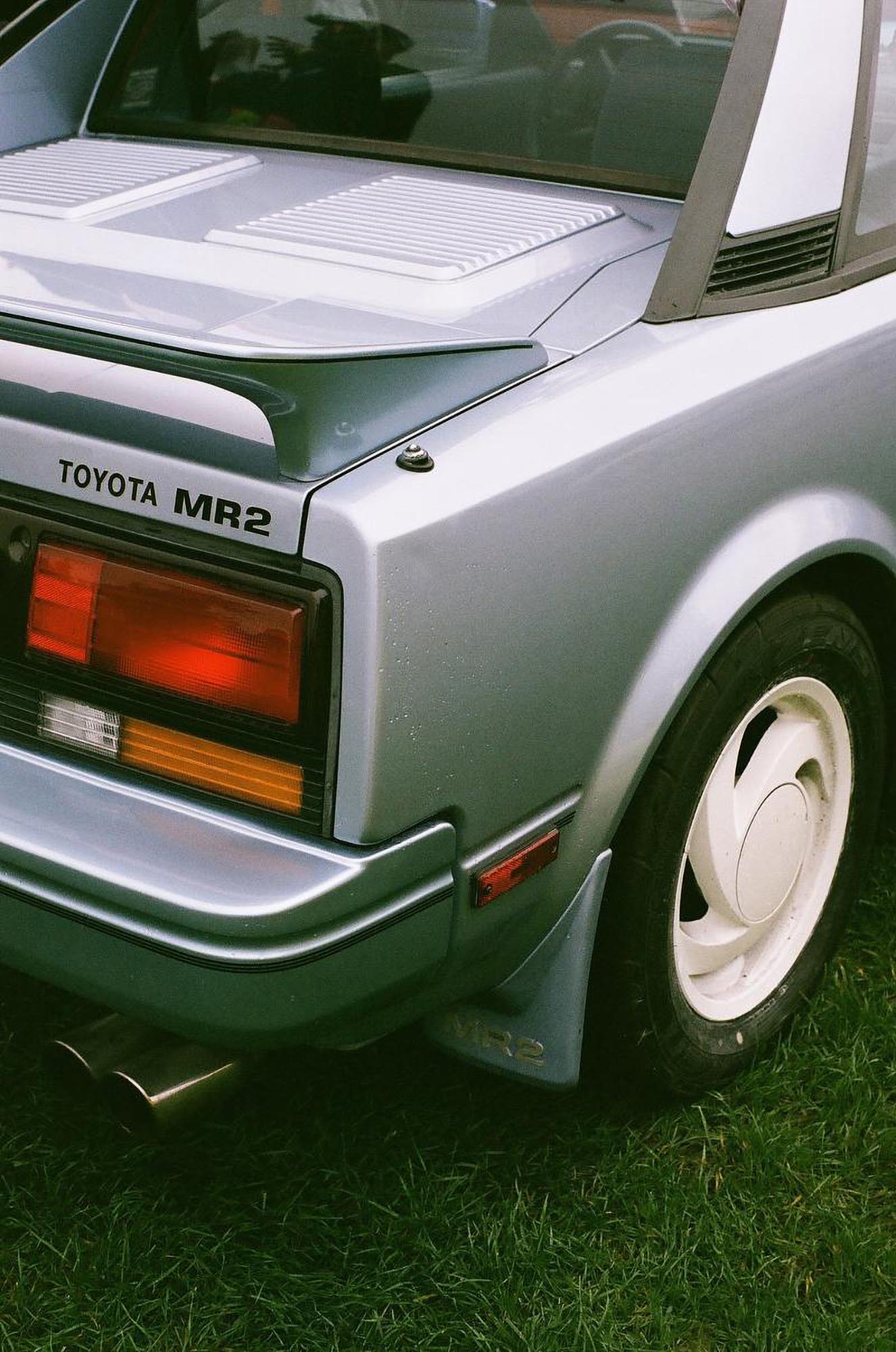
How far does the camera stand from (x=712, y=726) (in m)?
1.80

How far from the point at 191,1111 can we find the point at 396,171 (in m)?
1.46

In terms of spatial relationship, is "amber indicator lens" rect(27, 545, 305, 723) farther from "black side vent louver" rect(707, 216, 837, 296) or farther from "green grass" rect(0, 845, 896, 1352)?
"green grass" rect(0, 845, 896, 1352)

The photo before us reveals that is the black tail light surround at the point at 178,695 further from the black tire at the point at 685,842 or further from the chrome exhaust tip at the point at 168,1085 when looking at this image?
the black tire at the point at 685,842

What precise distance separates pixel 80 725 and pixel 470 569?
49 centimetres

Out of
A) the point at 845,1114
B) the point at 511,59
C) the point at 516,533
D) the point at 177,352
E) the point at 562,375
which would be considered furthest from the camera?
the point at 511,59

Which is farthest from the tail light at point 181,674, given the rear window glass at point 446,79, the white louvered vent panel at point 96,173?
the rear window glass at point 446,79

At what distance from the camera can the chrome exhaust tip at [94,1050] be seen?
163cm

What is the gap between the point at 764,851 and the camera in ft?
6.66

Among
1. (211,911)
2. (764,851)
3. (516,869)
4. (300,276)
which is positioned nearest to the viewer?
(211,911)

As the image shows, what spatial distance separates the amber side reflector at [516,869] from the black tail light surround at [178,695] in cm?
22

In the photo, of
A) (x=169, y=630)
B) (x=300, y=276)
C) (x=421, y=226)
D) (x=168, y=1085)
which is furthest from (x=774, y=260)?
(x=168, y=1085)

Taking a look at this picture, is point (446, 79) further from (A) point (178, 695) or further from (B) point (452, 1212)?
(B) point (452, 1212)

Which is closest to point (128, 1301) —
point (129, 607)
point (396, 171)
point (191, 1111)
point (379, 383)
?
point (191, 1111)

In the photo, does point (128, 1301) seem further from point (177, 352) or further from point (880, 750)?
point (880, 750)
